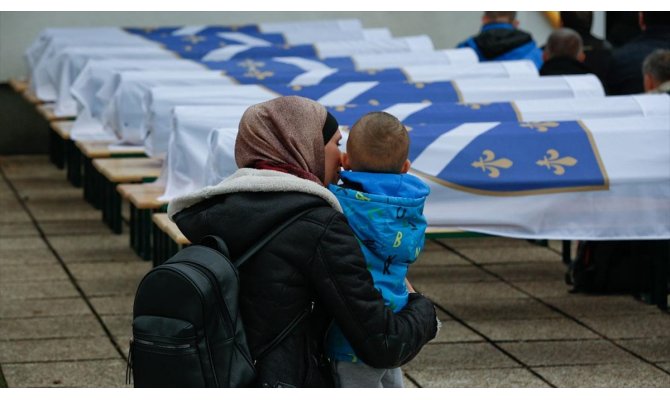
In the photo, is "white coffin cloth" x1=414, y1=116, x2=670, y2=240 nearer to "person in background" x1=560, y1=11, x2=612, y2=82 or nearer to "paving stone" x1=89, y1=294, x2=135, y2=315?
"paving stone" x1=89, y1=294, x2=135, y2=315

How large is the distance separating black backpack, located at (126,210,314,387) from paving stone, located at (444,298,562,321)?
439 centimetres

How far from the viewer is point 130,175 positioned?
8.64 meters

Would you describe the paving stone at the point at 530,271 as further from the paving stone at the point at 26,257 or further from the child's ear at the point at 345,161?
the child's ear at the point at 345,161

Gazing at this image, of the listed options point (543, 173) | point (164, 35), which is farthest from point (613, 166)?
point (164, 35)

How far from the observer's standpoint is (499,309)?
316 inches

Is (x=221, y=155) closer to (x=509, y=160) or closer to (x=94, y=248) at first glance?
(x=509, y=160)

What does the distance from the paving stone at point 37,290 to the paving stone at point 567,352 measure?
2.73 m

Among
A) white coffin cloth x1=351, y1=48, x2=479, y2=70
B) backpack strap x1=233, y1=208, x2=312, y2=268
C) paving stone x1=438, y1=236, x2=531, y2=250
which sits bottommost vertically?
paving stone x1=438, y1=236, x2=531, y2=250

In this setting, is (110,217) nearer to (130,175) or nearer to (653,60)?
(130,175)

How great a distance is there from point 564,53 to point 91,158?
341 cm

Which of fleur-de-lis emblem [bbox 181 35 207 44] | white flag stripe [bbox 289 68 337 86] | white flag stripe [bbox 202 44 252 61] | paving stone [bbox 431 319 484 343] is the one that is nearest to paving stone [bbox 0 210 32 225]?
white flag stripe [bbox 202 44 252 61]

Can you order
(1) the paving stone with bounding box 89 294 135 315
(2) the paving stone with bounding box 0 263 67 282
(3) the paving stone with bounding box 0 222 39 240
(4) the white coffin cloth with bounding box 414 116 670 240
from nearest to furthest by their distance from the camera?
(4) the white coffin cloth with bounding box 414 116 670 240, (1) the paving stone with bounding box 89 294 135 315, (2) the paving stone with bounding box 0 263 67 282, (3) the paving stone with bounding box 0 222 39 240

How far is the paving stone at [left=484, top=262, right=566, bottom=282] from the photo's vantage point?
351 inches

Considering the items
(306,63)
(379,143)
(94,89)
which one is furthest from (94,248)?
(379,143)
